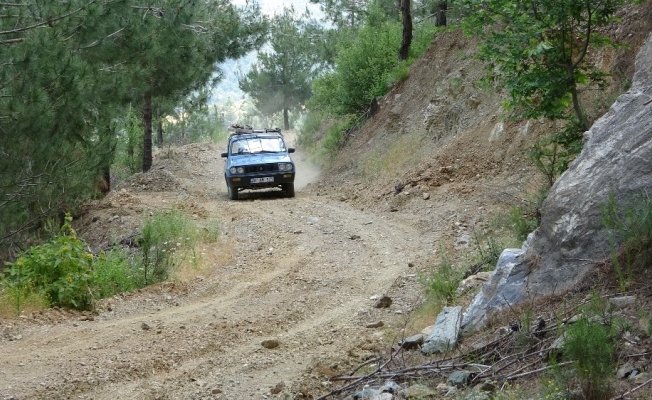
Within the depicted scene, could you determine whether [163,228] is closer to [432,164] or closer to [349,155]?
[432,164]

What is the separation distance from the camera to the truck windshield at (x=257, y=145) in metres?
21.8

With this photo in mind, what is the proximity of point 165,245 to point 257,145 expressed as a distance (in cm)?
929

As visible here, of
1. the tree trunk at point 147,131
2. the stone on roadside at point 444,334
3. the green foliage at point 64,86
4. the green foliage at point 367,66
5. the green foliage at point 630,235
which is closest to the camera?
the green foliage at point 630,235

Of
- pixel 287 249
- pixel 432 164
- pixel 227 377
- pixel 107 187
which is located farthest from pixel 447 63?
pixel 227 377

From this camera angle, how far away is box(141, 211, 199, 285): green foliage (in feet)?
37.7

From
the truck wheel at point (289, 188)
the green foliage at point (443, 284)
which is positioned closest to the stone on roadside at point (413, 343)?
→ the green foliage at point (443, 284)

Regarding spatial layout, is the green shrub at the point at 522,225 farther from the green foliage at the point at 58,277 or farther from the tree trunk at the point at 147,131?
the tree trunk at the point at 147,131

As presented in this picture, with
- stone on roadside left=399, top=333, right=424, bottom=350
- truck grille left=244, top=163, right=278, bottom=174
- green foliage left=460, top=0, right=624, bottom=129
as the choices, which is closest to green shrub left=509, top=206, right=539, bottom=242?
green foliage left=460, top=0, right=624, bottom=129

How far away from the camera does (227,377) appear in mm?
7301

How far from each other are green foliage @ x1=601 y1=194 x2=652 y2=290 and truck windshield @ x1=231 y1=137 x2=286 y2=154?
1593 cm

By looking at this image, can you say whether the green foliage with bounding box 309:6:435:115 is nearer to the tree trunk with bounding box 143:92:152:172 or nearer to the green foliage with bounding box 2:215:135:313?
the tree trunk with bounding box 143:92:152:172

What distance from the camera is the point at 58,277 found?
396 inches

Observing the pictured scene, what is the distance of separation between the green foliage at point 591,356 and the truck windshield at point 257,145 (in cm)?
1725

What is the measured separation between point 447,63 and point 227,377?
18592 millimetres
